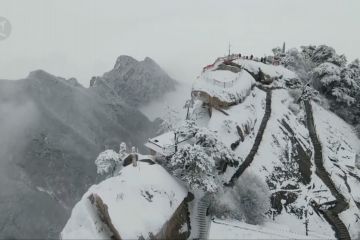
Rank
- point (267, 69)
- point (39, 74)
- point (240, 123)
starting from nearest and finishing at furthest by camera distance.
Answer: point (240, 123)
point (267, 69)
point (39, 74)

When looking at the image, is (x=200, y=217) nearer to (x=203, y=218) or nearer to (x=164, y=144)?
(x=203, y=218)

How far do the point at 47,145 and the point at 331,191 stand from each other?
52.2 meters

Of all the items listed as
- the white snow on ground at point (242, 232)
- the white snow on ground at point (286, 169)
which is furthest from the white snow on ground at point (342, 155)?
the white snow on ground at point (242, 232)

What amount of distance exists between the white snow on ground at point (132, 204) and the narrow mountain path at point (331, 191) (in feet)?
53.3

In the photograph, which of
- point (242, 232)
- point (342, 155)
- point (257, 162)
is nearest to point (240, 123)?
point (257, 162)

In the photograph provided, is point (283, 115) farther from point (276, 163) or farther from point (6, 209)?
point (6, 209)

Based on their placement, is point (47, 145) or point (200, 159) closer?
point (200, 159)

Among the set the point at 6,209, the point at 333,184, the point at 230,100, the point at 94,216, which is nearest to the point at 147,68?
the point at 6,209

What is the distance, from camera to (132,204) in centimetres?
3269

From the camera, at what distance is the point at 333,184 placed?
4772 cm

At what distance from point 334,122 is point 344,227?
24410 mm

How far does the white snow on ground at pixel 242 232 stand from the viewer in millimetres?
34594

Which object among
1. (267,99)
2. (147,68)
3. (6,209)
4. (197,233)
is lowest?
(6,209)

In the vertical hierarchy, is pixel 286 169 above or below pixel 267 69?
below
